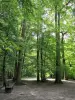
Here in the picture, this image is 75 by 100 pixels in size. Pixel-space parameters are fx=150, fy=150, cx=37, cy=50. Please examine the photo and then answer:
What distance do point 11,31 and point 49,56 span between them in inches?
305

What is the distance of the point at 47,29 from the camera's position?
57.5 ft

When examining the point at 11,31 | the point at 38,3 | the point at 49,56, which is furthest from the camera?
the point at 49,56

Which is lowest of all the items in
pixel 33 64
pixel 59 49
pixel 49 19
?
pixel 33 64

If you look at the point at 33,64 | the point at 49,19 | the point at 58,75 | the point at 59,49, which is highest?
the point at 49,19

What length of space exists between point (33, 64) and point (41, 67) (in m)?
1.11

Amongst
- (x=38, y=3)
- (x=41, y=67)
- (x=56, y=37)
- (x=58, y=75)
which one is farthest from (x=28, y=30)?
(x=38, y=3)

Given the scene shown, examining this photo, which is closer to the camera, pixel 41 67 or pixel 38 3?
pixel 38 3

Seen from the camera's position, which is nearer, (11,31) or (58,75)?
(11,31)

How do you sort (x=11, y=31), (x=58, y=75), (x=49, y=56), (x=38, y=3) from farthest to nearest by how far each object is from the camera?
(x=49, y=56)
(x=58, y=75)
(x=11, y=31)
(x=38, y=3)

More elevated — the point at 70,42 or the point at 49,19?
the point at 49,19

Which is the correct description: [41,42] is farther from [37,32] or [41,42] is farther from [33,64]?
[33,64]

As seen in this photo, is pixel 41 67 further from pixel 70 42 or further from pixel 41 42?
pixel 70 42

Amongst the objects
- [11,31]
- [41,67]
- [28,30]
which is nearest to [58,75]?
[41,67]

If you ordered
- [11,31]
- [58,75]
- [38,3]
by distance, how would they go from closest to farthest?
1. [38,3]
2. [11,31]
3. [58,75]
